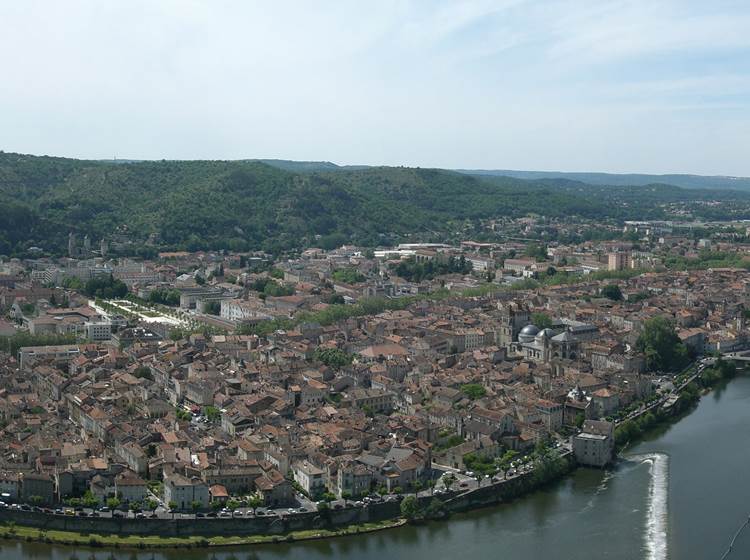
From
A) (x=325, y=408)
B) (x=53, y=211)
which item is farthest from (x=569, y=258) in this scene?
(x=325, y=408)

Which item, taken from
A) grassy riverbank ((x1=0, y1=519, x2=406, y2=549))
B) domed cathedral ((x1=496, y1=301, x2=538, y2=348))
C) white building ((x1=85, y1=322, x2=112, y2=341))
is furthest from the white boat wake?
white building ((x1=85, y1=322, x2=112, y2=341))

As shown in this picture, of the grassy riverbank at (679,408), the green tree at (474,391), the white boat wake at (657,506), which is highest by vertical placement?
the green tree at (474,391)

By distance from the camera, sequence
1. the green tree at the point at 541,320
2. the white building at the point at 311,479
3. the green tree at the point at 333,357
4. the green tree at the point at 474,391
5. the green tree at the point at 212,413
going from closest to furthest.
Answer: the white building at the point at 311,479, the green tree at the point at 212,413, the green tree at the point at 474,391, the green tree at the point at 333,357, the green tree at the point at 541,320

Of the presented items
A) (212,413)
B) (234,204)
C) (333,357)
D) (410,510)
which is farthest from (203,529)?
(234,204)

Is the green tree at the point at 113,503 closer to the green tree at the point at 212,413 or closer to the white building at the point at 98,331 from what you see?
the green tree at the point at 212,413

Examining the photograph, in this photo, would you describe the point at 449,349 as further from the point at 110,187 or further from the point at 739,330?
the point at 110,187

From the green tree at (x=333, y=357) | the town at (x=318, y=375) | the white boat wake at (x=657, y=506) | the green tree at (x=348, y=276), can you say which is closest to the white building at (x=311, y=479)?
the town at (x=318, y=375)
